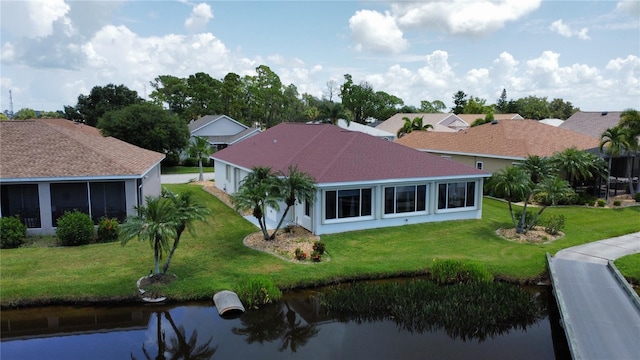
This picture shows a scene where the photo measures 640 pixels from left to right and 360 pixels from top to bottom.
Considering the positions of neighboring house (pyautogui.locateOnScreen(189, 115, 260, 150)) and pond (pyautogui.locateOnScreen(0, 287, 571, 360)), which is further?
neighboring house (pyautogui.locateOnScreen(189, 115, 260, 150))

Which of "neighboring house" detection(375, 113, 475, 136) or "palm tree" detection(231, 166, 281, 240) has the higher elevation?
"neighboring house" detection(375, 113, 475, 136)

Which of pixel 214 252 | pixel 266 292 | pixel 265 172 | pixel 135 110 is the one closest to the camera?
pixel 266 292

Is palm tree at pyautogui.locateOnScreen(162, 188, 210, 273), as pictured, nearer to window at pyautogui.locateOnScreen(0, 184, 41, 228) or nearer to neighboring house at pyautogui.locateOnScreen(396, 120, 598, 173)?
window at pyautogui.locateOnScreen(0, 184, 41, 228)

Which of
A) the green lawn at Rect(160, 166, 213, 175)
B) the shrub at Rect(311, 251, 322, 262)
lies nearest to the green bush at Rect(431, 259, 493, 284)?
the shrub at Rect(311, 251, 322, 262)

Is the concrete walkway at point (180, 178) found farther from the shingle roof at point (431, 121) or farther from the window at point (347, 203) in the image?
the shingle roof at point (431, 121)

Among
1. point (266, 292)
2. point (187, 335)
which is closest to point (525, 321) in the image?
point (266, 292)

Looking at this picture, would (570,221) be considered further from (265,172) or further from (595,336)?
(265,172)

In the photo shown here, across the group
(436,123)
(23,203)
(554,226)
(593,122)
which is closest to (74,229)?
(23,203)
